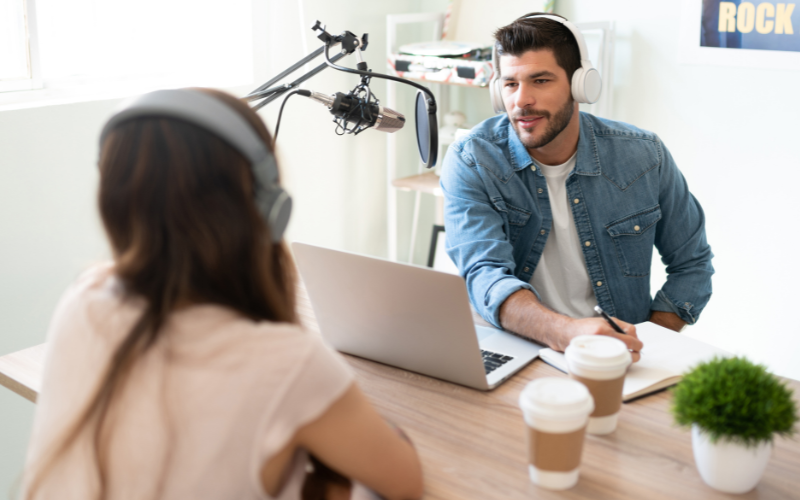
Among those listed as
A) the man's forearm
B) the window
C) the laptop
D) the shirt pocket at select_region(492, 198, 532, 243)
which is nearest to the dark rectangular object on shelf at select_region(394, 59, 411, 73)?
the window

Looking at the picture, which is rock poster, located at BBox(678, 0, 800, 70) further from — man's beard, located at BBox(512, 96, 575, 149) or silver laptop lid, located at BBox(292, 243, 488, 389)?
silver laptop lid, located at BBox(292, 243, 488, 389)

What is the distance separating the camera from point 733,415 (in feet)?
2.64

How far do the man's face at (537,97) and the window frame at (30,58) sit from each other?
128 centimetres

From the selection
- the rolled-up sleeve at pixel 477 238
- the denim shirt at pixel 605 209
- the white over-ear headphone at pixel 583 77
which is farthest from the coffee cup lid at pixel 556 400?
the white over-ear headphone at pixel 583 77

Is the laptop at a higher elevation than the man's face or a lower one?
lower

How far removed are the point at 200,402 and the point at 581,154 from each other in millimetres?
1200

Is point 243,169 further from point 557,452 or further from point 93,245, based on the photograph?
point 93,245

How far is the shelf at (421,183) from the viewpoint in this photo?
2.74 m

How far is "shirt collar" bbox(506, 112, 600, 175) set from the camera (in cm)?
163

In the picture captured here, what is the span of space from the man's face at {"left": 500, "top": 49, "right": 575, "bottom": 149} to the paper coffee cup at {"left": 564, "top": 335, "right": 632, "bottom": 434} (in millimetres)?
776

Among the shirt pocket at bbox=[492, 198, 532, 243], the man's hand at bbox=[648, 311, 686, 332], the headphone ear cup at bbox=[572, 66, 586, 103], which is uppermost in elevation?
the headphone ear cup at bbox=[572, 66, 586, 103]

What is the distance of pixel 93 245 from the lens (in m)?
2.10

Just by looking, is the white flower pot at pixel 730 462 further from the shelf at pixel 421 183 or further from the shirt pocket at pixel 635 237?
the shelf at pixel 421 183

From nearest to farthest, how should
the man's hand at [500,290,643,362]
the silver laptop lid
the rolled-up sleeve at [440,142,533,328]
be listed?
the silver laptop lid → the man's hand at [500,290,643,362] → the rolled-up sleeve at [440,142,533,328]
